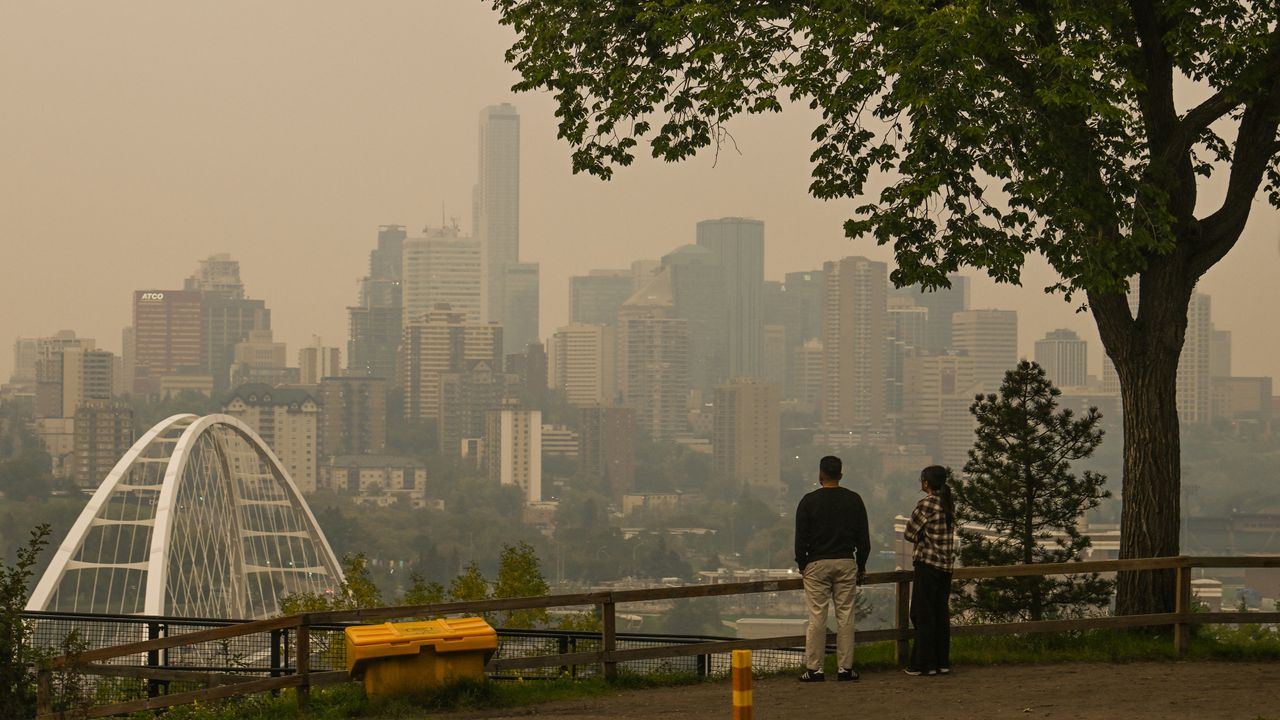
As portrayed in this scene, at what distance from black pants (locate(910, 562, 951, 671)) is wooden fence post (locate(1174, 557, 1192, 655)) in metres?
2.28

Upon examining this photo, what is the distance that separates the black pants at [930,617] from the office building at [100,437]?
17721cm

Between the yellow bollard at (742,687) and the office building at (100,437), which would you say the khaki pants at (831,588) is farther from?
the office building at (100,437)

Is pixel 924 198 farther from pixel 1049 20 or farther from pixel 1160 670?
pixel 1160 670

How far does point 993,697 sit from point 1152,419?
413cm

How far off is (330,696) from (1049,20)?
9.13 m

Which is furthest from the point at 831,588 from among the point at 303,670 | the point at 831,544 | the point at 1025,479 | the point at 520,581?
the point at 520,581

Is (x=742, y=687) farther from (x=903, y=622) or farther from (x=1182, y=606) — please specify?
(x=1182, y=606)

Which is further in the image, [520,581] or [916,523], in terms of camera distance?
[520,581]

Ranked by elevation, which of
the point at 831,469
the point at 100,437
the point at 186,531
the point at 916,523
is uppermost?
the point at 831,469

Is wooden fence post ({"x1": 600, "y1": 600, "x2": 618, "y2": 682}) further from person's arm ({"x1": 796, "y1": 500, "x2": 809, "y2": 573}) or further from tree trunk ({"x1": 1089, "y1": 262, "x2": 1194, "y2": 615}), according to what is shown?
tree trunk ({"x1": 1089, "y1": 262, "x2": 1194, "y2": 615})

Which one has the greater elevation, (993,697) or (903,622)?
(903,622)

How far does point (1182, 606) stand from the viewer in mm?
12352

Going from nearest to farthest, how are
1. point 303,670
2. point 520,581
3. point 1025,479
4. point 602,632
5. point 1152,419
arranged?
point 303,670, point 602,632, point 1152,419, point 1025,479, point 520,581

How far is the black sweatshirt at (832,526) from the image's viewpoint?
10758 mm
